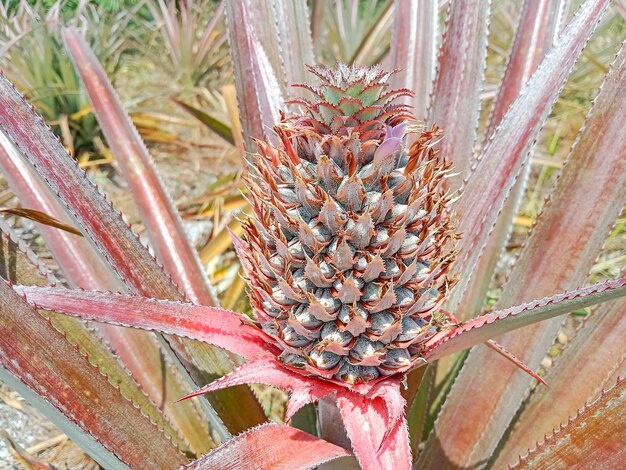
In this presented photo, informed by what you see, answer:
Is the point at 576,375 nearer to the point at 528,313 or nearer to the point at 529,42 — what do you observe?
the point at 528,313

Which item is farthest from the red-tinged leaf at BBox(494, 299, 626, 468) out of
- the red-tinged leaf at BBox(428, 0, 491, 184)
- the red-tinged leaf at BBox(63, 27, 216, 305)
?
the red-tinged leaf at BBox(63, 27, 216, 305)

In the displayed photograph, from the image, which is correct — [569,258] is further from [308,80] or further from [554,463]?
[308,80]

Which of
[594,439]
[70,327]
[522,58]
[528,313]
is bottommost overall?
[70,327]

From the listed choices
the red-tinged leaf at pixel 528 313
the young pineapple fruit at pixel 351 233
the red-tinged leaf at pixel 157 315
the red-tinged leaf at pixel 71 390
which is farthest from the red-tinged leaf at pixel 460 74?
the red-tinged leaf at pixel 71 390

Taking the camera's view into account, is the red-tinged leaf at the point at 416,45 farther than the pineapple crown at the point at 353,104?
Yes

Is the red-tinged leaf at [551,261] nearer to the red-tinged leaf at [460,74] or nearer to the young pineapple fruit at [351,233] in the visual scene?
the red-tinged leaf at [460,74]

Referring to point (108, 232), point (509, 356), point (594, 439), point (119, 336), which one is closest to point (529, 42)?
point (509, 356)
